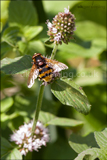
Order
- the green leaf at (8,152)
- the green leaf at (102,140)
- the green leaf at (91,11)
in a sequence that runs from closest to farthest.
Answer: the green leaf at (102,140), the green leaf at (8,152), the green leaf at (91,11)

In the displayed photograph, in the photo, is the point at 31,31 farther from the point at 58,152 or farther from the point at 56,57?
the point at 58,152

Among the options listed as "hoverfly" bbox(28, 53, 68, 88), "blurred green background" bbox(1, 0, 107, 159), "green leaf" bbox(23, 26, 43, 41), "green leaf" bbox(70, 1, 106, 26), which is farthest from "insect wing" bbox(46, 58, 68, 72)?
"green leaf" bbox(70, 1, 106, 26)

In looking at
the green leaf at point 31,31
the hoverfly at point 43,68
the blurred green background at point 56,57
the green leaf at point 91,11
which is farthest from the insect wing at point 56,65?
the green leaf at point 91,11

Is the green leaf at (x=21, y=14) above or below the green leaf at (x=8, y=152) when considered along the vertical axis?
above

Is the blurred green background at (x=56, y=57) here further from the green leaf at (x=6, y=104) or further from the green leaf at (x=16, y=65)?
the green leaf at (x=16, y=65)

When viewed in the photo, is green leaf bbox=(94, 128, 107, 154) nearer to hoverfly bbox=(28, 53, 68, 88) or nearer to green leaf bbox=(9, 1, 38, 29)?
hoverfly bbox=(28, 53, 68, 88)

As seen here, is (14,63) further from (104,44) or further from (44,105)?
(104,44)

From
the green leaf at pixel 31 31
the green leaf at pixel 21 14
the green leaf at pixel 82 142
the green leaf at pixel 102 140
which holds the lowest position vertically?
the green leaf at pixel 82 142

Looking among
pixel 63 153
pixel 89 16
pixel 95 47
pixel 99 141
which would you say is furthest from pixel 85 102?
pixel 89 16

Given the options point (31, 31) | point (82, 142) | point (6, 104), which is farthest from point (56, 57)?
point (82, 142)
